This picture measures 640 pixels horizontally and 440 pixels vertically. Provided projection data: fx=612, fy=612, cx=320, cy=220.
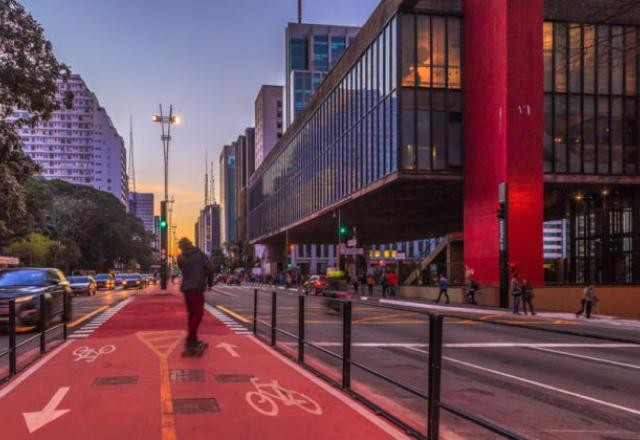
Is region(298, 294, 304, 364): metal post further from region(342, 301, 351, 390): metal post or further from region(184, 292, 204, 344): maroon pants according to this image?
Result: region(342, 301, 351, 390): metal post

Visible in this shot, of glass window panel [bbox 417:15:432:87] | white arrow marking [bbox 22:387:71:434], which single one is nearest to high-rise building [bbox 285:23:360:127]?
glass window panel [bbox 417:15:432:87]

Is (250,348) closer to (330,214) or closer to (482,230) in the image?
(482,230)

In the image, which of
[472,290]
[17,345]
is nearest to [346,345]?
[17,345]

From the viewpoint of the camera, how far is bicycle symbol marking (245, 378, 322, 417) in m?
6.69

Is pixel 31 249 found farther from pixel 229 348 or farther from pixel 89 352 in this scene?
pixel 229 348

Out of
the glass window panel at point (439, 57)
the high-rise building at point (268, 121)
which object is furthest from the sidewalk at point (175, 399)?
the high-rise building at point (268, 121)

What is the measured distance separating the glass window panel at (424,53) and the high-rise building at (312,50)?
120765 mm

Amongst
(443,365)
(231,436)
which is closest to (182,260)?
(231,436)

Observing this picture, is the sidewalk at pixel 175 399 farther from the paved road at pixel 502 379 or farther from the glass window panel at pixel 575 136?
the glass window panel at pixel 575 136

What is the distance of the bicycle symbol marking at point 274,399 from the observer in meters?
6.69

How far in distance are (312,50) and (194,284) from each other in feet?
525

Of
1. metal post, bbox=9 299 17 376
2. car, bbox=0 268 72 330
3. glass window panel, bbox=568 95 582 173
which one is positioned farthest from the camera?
glass window panel, bbox=568 95 582 173

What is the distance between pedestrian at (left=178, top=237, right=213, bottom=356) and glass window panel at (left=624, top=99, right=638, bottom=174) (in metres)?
33.5

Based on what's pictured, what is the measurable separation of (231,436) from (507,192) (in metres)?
28.9
